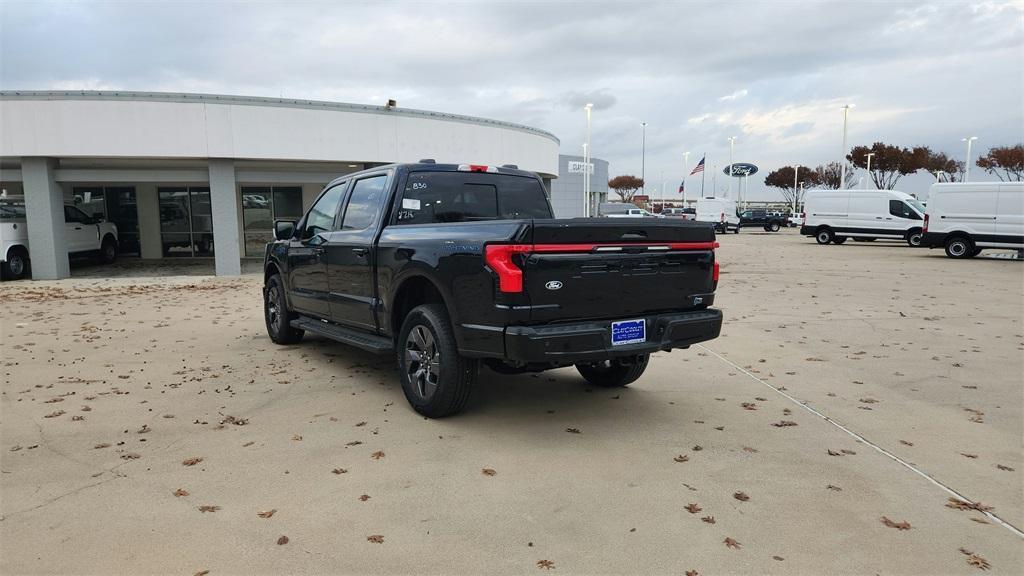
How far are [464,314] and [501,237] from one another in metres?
0.62

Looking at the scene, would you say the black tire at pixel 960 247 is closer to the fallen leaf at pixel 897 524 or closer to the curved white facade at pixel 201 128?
the curved white facade at pixel 201 128

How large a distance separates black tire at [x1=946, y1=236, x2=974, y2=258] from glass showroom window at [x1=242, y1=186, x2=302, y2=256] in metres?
20.6

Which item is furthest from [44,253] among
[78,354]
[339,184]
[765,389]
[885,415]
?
[885,415]

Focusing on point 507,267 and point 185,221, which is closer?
point 507,267

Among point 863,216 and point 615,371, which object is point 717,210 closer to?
point 863,216

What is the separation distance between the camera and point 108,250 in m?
19.6

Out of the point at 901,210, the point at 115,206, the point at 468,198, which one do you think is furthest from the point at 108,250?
the point at 901,210

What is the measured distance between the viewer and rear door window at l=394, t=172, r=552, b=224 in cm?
566

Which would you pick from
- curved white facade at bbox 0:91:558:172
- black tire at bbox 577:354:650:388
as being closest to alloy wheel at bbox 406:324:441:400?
black tire at bbox 577:354:650:388

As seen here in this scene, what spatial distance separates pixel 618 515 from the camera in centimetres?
338

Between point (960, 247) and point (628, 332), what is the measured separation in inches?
791

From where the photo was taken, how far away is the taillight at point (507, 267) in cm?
400

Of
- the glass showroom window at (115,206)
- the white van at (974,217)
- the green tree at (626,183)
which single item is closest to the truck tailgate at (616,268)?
the white van at (974,217)

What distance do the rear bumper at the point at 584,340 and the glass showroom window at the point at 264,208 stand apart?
1878cm
